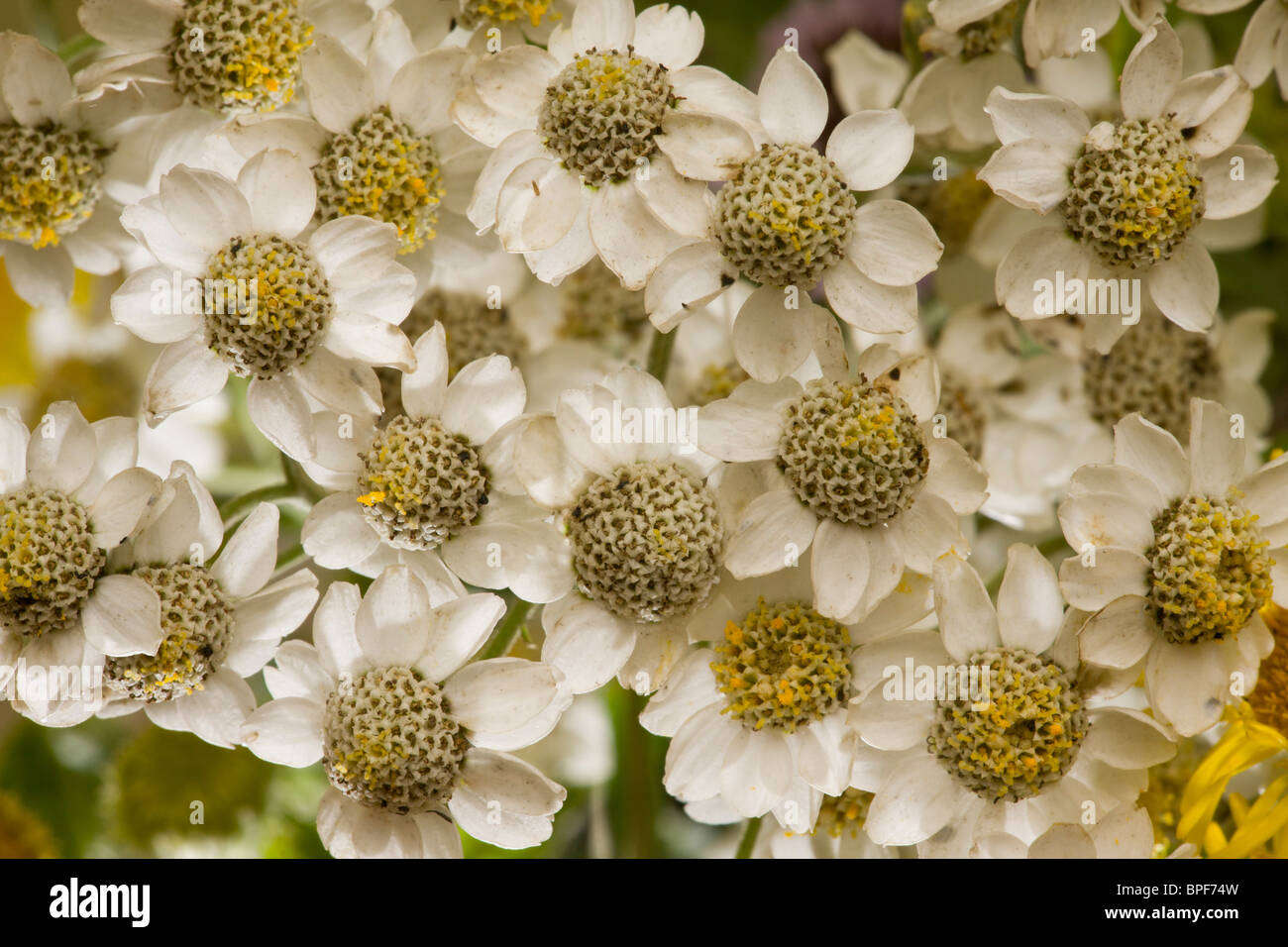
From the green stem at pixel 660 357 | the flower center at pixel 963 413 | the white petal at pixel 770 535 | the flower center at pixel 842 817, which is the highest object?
the green stem at pixel 660 357

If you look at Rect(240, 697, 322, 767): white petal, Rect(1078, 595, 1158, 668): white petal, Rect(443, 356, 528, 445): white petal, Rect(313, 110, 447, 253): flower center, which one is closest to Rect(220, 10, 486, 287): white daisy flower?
Rect(313, 110, 447, 253): flower center

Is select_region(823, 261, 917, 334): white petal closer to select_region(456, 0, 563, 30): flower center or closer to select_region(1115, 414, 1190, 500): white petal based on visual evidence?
select_region(1115, 414, 1190, 500): white petal

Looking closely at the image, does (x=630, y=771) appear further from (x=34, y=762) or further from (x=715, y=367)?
(x=34, y=762)

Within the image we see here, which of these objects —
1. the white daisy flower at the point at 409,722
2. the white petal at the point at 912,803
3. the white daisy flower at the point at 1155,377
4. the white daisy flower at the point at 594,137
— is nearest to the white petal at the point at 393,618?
the white daisy flower at the point at 409,722

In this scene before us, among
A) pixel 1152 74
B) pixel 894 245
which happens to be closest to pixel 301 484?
pixel 894 245

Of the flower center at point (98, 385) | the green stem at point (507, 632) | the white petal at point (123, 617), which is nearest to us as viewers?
the white petal at point (123, 617)

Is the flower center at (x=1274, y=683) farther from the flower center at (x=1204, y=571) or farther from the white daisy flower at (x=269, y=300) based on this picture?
the white daisy flower at (x=269, y=300)

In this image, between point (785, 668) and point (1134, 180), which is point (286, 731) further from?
point (1134, 180)

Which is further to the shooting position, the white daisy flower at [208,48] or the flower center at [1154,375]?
the flower center at [1154,375]
